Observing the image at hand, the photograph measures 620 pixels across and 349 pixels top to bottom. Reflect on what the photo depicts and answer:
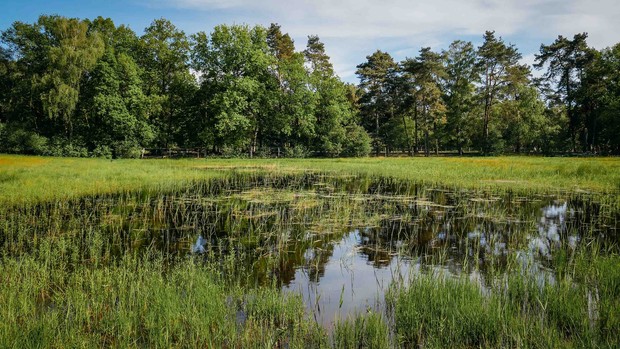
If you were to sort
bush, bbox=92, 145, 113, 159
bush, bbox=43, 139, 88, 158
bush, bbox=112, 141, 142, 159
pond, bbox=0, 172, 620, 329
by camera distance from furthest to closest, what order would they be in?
bush, bbox=112, 141, 142, 159 → bush, bbox=92, 145, 113, 159 → bush, bbox=43, 139, 88, 158 → pond, bbox=0, 172, 620, 329

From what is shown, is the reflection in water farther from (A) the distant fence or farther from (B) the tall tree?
(B) the tall tree

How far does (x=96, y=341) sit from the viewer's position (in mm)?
4148

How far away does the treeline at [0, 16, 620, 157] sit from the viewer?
45625mm

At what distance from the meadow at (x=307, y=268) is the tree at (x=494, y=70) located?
43.8m

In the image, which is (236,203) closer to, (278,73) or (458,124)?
(278,73)

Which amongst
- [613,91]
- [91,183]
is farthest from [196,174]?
[613,91]

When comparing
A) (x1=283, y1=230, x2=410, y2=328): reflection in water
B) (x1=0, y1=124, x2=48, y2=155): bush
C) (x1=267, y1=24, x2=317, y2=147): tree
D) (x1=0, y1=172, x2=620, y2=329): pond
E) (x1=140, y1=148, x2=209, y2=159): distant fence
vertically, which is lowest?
(x1=283, y1=230, x2=410, y2=328): reflection in water

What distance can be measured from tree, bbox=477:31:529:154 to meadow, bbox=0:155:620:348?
43759mm

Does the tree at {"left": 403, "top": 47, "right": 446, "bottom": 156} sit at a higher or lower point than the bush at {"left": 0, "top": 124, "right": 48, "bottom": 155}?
higher

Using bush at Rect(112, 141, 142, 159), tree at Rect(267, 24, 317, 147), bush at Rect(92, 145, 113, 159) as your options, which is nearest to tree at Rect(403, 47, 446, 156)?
tree at Rect(267, 24, 317, 147)

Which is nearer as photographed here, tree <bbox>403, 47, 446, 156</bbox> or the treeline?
the treeline

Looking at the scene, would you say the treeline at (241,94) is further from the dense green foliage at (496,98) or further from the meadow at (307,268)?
the meadow at (307,268)

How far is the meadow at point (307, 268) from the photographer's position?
14.5ft

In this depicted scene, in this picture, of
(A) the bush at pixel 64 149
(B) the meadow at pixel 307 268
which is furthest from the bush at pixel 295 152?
(B) the meadow at pixel 307 268
